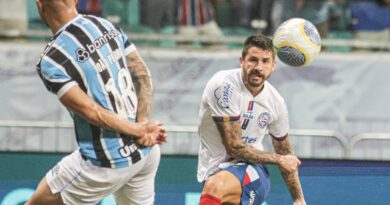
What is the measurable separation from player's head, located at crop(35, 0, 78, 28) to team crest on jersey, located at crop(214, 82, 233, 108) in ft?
5.67

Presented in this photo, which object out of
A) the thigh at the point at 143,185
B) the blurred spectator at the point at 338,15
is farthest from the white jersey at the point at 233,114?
the blurred spectator at the point at 338,15

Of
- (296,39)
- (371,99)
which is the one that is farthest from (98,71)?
(371,99)

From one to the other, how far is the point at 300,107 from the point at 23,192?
4884 mm

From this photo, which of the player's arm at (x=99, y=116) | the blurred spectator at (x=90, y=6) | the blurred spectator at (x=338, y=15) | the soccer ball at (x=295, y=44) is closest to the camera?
the player's arm at (x=99, y=116)

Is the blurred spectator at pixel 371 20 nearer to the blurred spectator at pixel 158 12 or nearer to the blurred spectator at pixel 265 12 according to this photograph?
the blurred spectator at pixel 265 12

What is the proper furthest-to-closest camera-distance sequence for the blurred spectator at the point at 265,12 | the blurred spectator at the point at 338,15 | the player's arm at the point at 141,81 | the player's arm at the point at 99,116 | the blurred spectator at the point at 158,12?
the blurred spectator at the point at 338,15, the blurred spectator at the point at 265,12, the blurred spectator at the point at 158,12, the player's arm at the point at 141,81, the player's arm at the point at 99,116

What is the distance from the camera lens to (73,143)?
35.3 ft

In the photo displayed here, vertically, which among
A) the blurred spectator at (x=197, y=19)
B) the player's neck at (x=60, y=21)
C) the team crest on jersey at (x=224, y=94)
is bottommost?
the blurred spectator at (x=197, y=19)

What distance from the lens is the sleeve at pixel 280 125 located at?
768 centimetres

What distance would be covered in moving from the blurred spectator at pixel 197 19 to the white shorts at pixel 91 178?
6.24 metres

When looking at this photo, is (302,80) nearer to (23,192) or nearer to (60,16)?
(23,192)

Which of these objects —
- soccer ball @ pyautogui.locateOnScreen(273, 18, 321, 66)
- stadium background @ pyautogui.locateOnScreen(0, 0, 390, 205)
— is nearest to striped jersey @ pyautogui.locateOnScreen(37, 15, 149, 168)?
soccer ball @ pyautogui.locateOnScreen(273, 18, 321, 66)

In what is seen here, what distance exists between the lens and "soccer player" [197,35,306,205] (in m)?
7.43

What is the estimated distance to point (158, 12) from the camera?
40.5ft
